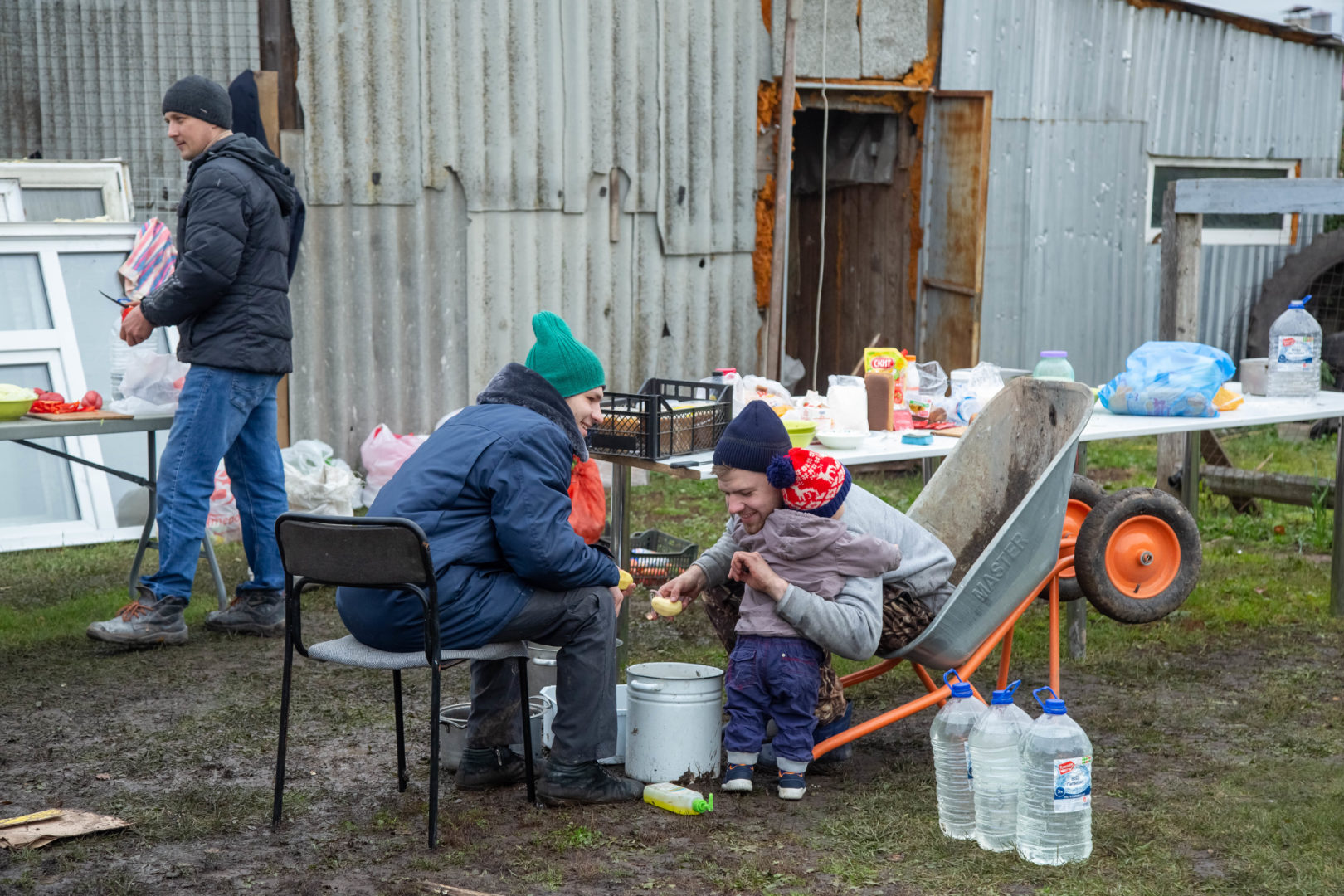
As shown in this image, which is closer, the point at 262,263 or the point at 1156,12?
the point at 262,263

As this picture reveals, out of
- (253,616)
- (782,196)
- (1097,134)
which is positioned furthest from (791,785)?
(1097,134)

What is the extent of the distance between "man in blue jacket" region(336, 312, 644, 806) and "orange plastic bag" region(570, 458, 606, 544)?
411mm

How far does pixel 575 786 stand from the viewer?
393cm

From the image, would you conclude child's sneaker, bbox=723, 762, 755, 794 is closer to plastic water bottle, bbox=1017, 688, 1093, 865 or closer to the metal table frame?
plastic water bottle, bbox=1017, 688, 1093, 865

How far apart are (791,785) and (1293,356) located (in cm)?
324

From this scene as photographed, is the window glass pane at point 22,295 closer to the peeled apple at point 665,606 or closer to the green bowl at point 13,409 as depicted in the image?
the green bowl at point 13,409

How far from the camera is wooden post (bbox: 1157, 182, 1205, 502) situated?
791 cm

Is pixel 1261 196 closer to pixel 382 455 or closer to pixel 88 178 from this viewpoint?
pixel 382 455

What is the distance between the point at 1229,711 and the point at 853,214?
597 cm

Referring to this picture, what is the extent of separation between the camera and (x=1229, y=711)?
16.1 feet

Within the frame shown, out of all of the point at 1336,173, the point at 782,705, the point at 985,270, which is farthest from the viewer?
the point at 1336,173

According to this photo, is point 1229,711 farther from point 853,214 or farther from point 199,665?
point 853,214

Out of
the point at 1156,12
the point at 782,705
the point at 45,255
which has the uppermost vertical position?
the point at 1156,12

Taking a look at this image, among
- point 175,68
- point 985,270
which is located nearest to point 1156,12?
point 985,270
